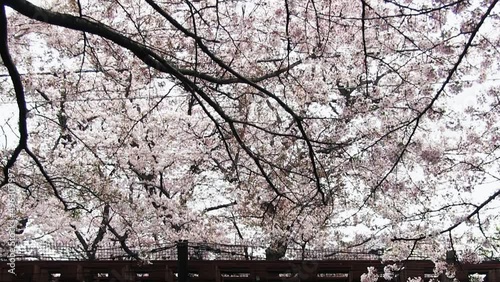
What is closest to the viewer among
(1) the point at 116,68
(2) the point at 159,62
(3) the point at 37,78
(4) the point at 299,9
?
(2) the point at 159,62

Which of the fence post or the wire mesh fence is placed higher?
the wire mesh fence

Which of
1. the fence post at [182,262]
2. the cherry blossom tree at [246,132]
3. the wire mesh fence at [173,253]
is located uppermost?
the cherry blossom tree at [246,132]

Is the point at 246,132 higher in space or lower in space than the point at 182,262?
higher

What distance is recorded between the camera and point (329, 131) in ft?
25.5

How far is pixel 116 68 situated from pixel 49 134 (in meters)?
1.97

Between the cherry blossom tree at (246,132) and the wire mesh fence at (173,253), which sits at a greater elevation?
the cherry blossom tree at (246,132)

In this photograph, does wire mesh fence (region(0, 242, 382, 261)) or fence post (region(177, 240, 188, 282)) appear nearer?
fence post (region(177, 240, 188, 282))

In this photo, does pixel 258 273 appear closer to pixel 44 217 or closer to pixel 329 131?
pixel 329 131

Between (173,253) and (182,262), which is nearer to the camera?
(182,262)

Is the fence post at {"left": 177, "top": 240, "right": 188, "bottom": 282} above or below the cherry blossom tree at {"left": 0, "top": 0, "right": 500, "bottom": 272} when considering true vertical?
below

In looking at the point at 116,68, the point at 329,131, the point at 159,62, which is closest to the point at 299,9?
the point at 329,131

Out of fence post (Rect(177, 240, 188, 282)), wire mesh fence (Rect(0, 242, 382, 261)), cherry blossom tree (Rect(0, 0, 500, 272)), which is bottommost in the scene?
fence post (Rect(177, 240, 188, 282))

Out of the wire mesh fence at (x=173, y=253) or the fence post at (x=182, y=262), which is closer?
the fence post at (x=182, y=262)

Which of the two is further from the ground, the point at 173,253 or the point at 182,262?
the point at 173,253
